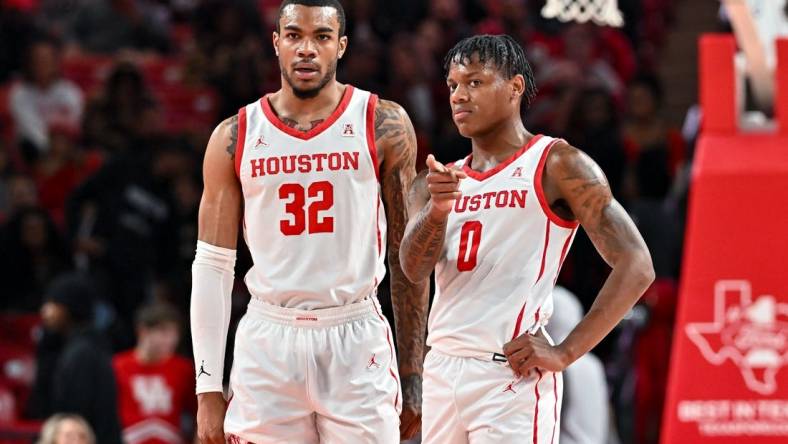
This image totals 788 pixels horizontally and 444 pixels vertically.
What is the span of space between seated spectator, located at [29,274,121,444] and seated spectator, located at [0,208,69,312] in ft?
2.28

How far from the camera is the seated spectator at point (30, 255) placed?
1284 cm

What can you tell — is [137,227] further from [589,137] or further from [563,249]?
[563,249]

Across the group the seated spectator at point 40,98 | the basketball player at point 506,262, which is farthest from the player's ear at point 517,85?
the seated spectator at point 40,98

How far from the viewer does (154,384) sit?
36.4 feet

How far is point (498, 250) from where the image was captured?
562 centimetres

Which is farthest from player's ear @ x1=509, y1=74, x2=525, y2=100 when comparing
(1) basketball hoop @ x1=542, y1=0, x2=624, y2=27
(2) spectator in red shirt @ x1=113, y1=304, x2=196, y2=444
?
(2) spectator in red shirt @ x1=113, y1=304, x2=196, y2=444

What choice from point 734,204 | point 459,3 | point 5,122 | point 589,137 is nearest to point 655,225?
point 589,137

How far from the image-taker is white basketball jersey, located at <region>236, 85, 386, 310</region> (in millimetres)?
5469

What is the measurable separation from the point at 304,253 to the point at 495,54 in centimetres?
104

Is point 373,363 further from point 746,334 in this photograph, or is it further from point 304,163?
point 746,334

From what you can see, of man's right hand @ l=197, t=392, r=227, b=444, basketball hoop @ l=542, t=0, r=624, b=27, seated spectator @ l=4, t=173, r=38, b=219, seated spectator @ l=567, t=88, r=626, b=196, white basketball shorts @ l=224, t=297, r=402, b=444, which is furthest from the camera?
seated spectator @ l=4, t=173, r=38, b=219

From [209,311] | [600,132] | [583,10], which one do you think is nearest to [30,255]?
[600,132]

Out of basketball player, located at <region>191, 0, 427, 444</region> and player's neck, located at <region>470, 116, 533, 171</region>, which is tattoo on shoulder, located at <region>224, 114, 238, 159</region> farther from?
player's neck, located at <region>470, 116, 533, 171</region>

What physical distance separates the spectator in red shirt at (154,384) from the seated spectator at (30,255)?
1967 millimetres
